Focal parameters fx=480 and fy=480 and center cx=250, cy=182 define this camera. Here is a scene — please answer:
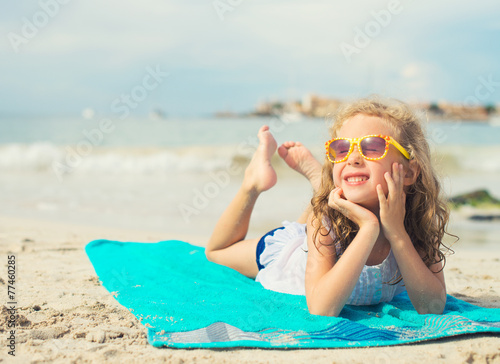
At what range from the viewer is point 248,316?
2.65m

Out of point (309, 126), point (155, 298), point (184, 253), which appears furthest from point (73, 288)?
point (309, 126)

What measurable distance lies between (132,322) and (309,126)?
92.0 feet

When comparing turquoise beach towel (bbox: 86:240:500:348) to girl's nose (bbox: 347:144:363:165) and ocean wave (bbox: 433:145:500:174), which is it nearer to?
girl's nose (bbox: 347:144:363:165)

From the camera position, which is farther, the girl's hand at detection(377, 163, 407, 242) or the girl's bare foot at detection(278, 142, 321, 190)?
the girl's bare foot at detection(278, 142, 321, 190)

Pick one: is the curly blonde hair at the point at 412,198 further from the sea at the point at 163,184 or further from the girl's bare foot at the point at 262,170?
the girl's bare foot at the point at 262,170

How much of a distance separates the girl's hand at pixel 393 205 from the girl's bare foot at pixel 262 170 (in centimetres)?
125

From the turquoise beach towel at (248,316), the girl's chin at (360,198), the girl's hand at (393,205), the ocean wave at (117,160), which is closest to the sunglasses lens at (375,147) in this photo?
the girl's hand at (393,205)

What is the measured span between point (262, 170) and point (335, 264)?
128 cm

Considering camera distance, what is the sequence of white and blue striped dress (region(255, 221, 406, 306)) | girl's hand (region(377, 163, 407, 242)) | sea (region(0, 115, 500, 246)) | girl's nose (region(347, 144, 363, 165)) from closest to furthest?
girl's hand (region(377, 163, 407, 242))
girl's nose (region(347, 144, 363, 165))
white and blue striped dress (region(255, 221, 406, 306))
sea (region(0, 115, 500, 246))

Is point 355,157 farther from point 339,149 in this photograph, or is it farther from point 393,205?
point 393,205

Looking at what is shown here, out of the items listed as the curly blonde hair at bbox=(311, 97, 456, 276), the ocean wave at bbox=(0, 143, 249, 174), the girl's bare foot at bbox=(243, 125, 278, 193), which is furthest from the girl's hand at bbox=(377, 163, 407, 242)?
the ocean wave at bbox=(0, 143, 249, 174)

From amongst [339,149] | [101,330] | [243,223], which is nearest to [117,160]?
[243,223]

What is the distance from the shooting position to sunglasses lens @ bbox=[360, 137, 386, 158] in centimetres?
254

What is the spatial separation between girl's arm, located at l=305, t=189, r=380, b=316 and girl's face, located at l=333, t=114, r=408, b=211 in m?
0.07
